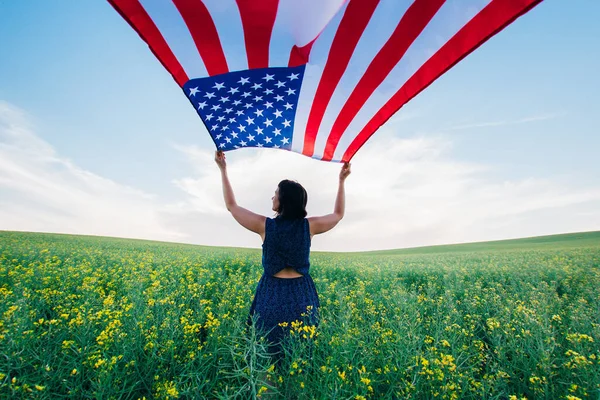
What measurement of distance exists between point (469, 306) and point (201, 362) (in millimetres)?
4756

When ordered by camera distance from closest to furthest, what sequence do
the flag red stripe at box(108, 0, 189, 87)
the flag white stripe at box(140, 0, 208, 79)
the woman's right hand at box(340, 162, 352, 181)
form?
the flag red stripe at box(108, 0, 189, 87) < the flag white stripe at box(140, 0, 208, 79) < the woman's right hand at box(340, 162, 352, 181)

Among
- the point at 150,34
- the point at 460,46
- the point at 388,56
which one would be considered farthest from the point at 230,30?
the point at 460,46

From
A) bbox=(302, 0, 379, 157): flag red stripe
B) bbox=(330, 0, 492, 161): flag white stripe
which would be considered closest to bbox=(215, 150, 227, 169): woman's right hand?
bbox=(302, 0, 379, 157): flag red stripe

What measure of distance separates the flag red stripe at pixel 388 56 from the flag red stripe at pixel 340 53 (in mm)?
254

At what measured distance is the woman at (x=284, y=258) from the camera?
2.89 metres

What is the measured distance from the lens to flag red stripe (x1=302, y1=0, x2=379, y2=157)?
2.63m

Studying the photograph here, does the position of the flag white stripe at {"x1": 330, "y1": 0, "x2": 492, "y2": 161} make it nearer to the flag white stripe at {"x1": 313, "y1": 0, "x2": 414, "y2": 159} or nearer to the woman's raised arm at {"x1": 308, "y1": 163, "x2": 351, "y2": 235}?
the flag white stripe at {"x1": 313, "y1": 0, "x2": 414, "y2": 159}

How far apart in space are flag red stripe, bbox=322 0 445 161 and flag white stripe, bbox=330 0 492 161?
0.05 meters

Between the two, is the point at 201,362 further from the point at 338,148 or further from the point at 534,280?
the point at 534,280

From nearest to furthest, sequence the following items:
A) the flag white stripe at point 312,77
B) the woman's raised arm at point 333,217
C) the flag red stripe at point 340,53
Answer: the flag red stripe at point 340,53, the flag white stripe at point 312,77, the woman's raised arm at point 333,217

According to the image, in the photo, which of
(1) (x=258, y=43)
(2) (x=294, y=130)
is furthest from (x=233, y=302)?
(1) (x=258, y=43)

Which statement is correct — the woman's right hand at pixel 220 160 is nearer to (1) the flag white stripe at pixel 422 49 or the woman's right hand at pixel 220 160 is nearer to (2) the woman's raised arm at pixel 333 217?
(2) the woman's raised arm at pixel 333 217

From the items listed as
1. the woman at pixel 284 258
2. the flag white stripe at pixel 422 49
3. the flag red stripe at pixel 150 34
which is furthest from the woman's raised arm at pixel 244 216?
the flag white stripe at pixel 422 49

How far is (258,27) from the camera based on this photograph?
8.39ft
